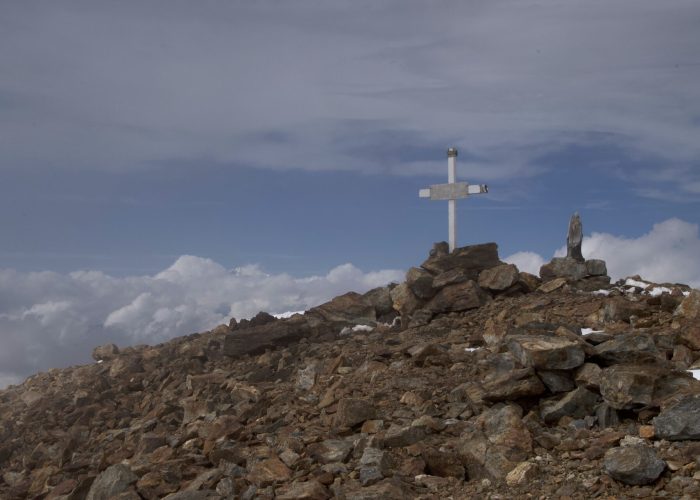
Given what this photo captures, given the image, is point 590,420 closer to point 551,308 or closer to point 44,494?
point 551,308

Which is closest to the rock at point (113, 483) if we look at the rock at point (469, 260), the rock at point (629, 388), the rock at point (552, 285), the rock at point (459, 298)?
the rock at point (629, 388)

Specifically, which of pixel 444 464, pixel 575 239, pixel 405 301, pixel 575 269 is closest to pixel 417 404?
pixel 444 464

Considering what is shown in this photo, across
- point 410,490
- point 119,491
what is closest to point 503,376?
point 410,490

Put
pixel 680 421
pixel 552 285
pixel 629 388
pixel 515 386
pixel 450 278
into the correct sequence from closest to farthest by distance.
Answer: pixel 680 421 < pixel 629 388 < pixel 515 386 < pixel 552 285 < pixel 450 278

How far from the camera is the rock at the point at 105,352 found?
24.2 meters

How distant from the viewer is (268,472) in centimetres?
959

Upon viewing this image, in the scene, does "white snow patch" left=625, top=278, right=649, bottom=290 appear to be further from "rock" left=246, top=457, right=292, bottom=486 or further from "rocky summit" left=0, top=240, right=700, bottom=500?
"rock" left=246, top=457, right=292, bottom=486

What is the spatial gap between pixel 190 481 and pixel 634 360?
268 inches

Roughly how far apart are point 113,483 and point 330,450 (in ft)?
11.8

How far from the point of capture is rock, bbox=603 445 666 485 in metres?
7.63

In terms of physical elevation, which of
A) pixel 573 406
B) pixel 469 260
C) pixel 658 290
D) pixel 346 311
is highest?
pixel 469 260

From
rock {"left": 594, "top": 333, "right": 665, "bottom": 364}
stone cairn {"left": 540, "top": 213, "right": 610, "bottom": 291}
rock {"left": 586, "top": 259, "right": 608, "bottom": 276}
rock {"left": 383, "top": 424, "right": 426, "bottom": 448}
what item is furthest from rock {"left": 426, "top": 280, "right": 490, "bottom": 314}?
rock {"left": 383, "top": 424, "right": 426, "bottom": 448}

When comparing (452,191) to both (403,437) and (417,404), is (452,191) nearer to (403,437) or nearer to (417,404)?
(417,404)

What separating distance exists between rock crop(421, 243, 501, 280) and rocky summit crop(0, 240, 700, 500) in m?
0.05
